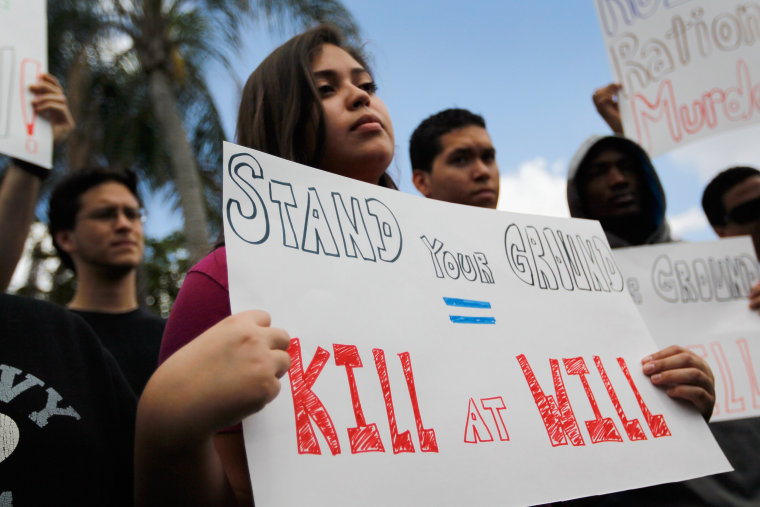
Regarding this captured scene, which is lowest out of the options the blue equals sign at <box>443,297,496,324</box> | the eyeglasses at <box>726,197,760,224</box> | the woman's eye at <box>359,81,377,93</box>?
the blue equals sign at <box>443,297,496,324</box>

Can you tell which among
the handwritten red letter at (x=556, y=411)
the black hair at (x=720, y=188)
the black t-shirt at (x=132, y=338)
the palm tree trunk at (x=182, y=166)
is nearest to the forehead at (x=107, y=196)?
the black t-shirt at (x=132, y=338)

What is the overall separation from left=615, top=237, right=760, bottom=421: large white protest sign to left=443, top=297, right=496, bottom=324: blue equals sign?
2.76 feet

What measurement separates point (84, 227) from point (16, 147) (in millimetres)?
772

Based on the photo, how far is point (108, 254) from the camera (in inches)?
96.6

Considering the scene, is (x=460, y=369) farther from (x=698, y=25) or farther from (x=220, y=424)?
(x=698, y=25)

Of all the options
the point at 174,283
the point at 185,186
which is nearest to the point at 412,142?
the point at 185,186

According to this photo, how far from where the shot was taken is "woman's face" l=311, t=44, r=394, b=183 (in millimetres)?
1282

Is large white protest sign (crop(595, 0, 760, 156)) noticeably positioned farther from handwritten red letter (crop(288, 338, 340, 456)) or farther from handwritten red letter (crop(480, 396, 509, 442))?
handwritten red letter (crop(288, 338, 340, 456))

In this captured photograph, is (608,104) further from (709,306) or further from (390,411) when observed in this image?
(390,411)

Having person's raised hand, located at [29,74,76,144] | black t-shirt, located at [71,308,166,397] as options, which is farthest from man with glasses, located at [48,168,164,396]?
person's raised hand, located at [29,74,76,144]

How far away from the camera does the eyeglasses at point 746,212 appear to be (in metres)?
2.49

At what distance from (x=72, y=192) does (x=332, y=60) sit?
174cm

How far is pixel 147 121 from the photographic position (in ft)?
38.6

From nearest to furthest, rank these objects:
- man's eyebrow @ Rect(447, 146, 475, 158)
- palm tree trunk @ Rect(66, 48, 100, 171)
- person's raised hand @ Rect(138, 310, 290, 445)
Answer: person's raised hand @ Rect(138, 310, 290, 445), man's eyebrow @ Rect(447, 146, 475, 158), palm tree trunk @ Rect(66, 48, 100, 171)
